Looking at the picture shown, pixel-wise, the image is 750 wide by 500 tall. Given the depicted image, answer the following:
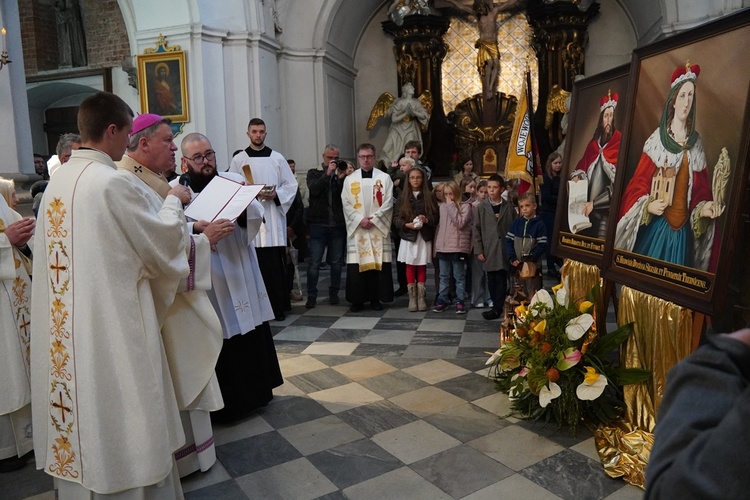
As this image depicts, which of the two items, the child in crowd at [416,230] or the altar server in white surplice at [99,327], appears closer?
the altar server in white surplice at [99,327]

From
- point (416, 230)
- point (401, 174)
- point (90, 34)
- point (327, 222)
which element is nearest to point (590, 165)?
point (416, 230)

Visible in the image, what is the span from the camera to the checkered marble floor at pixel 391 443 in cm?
284

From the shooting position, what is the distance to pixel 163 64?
27.7 feet

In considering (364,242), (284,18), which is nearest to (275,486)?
(364,242)

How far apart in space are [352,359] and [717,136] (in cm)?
316

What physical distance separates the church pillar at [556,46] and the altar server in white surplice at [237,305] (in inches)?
381

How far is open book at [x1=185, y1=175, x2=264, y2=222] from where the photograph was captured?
3215 millimetres

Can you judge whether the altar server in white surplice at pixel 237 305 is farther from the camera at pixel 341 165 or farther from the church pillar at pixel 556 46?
the church pillar at pixel 556 46

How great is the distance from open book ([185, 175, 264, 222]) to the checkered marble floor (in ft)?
4.34

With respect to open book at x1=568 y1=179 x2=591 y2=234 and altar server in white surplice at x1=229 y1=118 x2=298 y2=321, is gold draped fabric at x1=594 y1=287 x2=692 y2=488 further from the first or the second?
altar server in white surplice at x1=229 y1=118 x2=298 y2=321

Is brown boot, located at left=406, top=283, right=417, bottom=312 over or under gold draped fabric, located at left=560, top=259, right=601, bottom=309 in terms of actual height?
under

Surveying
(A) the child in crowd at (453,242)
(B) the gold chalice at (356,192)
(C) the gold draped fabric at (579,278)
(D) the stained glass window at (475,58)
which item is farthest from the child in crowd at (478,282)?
Answer: (D) the stained glass window at (475,58)

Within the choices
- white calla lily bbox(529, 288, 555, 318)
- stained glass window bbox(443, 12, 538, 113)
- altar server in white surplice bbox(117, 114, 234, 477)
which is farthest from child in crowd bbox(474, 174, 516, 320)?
stained glass window bbox(443, 12, 538, 113)

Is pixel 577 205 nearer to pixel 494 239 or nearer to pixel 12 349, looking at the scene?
pixel 494 239
